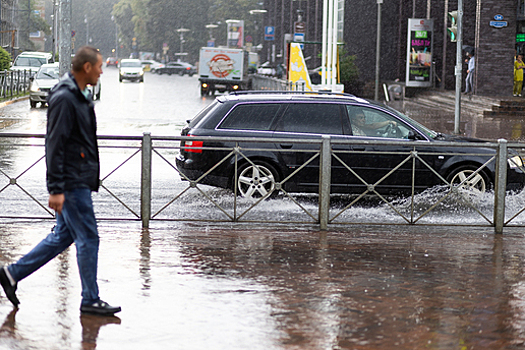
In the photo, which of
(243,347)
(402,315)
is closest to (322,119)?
(402,315)

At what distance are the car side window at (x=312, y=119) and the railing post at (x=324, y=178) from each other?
2122 millimetres

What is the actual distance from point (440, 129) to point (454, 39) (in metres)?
2.60

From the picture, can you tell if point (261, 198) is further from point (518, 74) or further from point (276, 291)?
point (518, 74)

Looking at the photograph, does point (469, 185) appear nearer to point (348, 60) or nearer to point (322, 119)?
point (322, 119)

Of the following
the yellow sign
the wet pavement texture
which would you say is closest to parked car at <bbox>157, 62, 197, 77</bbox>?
the yellow sign

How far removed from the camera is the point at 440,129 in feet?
76.0

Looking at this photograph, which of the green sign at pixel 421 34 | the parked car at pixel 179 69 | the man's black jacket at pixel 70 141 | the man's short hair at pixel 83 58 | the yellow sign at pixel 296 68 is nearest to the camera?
the man's black jacket at pixel 70 141

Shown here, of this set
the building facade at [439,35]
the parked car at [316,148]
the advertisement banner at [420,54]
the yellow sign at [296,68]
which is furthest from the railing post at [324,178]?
the advertisement banner at [420,54]

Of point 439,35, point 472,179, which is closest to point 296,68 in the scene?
point 439,35

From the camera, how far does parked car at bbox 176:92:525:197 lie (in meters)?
9.71

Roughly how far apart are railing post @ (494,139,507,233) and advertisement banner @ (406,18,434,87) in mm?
30199

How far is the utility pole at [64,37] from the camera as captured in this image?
10.8 m

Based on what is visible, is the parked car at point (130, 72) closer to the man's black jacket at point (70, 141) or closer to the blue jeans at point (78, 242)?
the blue jeans at point (78, 242)

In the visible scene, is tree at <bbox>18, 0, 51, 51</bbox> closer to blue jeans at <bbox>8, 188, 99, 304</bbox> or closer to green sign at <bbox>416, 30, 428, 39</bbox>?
green sign at <bbox>416, 30, 428, 39</bbox>
